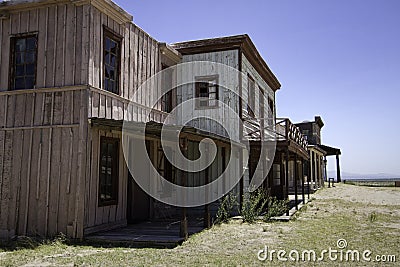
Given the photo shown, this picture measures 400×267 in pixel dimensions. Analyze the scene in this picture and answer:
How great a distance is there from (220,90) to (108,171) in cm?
604

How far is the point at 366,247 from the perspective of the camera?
25.4 feet

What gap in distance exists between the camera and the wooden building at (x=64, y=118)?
28.6ft

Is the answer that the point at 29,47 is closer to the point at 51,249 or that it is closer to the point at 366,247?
the point at 51,249

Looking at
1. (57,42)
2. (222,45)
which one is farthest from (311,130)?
(57,42)

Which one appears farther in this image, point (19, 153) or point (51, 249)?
point (19, 153)

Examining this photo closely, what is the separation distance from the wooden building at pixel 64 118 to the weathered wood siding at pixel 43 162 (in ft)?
0.08

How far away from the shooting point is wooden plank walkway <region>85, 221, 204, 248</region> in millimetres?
8008

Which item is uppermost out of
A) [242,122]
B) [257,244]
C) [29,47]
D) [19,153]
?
[29,47]

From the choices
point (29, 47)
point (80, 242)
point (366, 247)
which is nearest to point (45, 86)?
point (29, 47)

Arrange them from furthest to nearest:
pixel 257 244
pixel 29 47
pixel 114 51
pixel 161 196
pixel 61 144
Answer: pixel 161 196 → pixel 114 51 → pixel 29 47 → pixel 61 144 → pixel 257 244

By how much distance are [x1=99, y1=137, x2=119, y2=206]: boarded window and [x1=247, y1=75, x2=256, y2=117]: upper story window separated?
6.71 meters

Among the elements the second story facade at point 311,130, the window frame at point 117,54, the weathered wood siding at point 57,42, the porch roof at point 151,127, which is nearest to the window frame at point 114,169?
the porch roof at point 151,127

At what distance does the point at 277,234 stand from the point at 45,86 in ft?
21.9

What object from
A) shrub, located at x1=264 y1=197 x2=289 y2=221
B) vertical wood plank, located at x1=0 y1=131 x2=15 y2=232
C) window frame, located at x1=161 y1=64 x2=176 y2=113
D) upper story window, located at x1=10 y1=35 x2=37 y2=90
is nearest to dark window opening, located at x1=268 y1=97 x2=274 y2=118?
window frame, located at x1=161 y1=64 x2=176 y2=113
